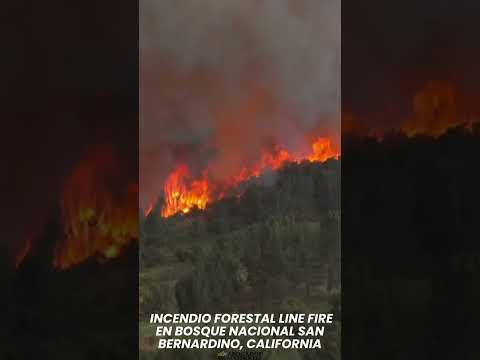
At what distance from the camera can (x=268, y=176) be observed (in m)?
3.38

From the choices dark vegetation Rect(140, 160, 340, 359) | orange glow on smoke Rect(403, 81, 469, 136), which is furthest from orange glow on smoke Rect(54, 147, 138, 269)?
orange glow on smoke Rect(403, 81, 469, 136)

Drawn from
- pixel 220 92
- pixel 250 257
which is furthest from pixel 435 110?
pixel 250 257

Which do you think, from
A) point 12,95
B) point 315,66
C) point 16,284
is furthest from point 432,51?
point 16,284

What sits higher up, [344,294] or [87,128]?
[87,128]

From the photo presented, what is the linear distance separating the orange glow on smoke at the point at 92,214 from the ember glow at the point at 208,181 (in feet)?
0.55

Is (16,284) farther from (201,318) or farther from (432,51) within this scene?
(432,51)

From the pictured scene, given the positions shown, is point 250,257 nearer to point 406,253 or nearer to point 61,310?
point 406,253

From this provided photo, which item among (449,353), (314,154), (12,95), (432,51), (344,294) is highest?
(432,51)

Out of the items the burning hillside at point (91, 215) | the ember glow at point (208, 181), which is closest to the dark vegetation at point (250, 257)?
the ember glow at point (208, 181)

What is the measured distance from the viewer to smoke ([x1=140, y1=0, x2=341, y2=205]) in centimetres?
336

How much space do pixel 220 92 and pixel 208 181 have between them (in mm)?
447

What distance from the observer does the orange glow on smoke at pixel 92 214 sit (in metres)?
3.33

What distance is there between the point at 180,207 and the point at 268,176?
0.46 m

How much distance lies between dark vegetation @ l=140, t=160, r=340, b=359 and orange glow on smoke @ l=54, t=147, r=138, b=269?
0.13 metres
